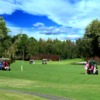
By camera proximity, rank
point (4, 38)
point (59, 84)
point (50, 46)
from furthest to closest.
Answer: point (50, 46) → point (4, 38) → point (59, 84)

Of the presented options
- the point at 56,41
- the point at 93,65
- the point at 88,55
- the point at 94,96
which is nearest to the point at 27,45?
the point at 56,41

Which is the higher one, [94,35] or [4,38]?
[4,38]

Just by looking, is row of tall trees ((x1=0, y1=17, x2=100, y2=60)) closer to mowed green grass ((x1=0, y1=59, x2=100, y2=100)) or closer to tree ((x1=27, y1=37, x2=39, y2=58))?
tree ((x1=27, y1=37, x2=39, y2=58))

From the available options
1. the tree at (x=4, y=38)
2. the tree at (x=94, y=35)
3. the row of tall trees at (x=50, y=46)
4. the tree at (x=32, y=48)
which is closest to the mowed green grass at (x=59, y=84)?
the tree at (x=94, y=35)

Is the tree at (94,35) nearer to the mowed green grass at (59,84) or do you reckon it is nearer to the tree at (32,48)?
the tree at (32,48)

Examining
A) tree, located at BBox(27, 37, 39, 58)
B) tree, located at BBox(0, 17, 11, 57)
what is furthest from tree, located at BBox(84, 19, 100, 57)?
tree, located at BBox(27, 37, 39, 58)

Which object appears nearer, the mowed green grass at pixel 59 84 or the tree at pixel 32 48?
the mowed green grass at pixel 59 84

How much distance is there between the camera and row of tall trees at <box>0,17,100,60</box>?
11588 cm

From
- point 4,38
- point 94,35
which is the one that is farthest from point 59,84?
point 4,38

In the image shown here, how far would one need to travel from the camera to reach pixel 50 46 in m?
176

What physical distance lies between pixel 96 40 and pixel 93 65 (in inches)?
2616

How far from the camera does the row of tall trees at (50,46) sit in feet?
380

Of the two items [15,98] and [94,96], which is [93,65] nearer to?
[94,96]

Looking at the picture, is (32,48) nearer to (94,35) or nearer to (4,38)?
(4,38)
